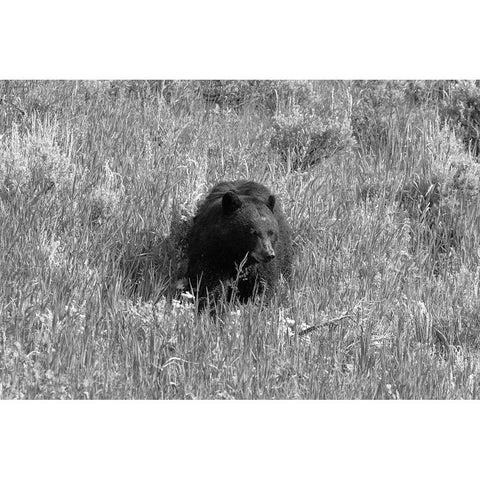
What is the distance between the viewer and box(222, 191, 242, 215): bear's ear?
7.51 metres

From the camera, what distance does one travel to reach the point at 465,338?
7703mm

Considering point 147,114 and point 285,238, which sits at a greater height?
point 147,114

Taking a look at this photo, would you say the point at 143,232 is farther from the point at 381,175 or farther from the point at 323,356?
the point at 381,175

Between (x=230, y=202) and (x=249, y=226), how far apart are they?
251 millimetres

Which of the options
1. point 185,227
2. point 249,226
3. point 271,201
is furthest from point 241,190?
point 185,227

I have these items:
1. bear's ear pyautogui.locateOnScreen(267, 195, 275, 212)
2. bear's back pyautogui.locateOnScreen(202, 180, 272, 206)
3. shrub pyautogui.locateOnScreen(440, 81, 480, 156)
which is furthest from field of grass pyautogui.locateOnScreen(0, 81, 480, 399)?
bear's ear pyautogui.locateOnScreen(267, 195, 275, 212)

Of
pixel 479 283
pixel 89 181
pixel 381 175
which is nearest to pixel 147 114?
pixel 89 181

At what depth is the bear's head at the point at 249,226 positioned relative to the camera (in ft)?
24.3

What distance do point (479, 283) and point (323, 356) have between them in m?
2.22

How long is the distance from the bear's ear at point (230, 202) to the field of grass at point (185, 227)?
0.75m

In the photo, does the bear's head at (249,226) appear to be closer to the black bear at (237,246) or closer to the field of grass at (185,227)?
the black bear at (237,246)

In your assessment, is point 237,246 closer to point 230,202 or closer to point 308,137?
point 230,202

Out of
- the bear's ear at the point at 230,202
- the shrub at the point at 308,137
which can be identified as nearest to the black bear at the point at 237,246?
the bear's ear at the point at 230,202

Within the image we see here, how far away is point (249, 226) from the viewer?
24.5 feet
